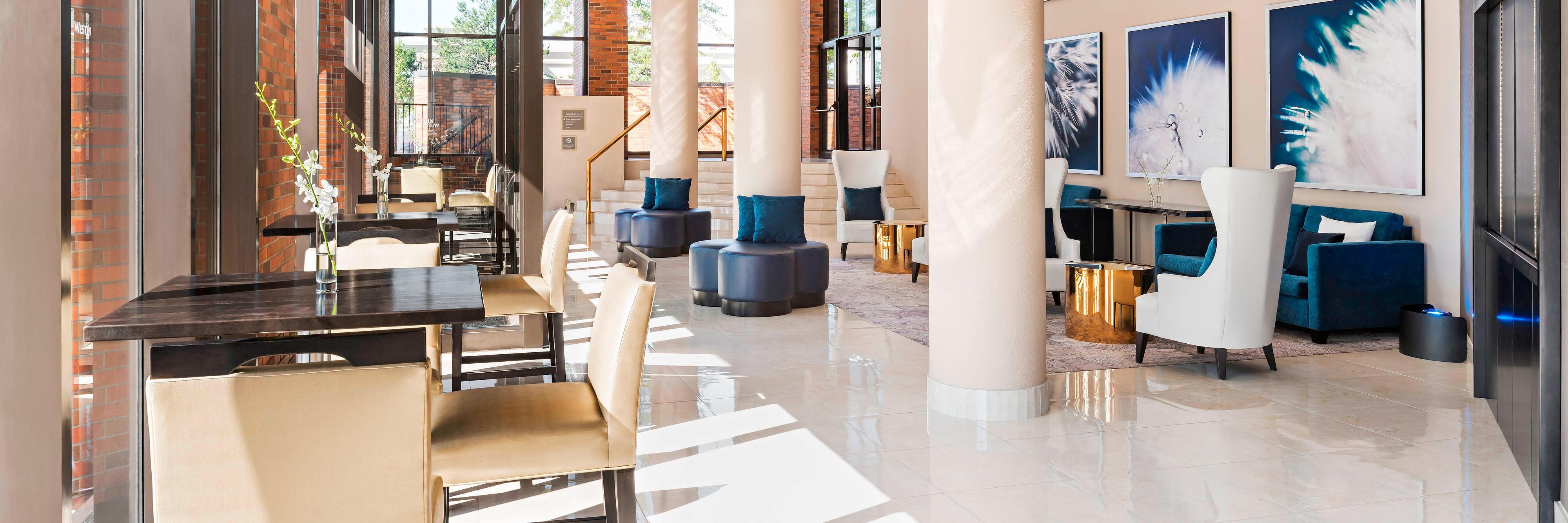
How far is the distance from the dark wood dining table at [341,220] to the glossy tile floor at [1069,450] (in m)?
1.12

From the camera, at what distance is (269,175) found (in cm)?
421

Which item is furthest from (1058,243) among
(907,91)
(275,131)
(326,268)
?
(326,268)

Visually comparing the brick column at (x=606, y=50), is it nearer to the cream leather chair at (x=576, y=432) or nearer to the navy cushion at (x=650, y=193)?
the navy cushion at (x=650, y=193)

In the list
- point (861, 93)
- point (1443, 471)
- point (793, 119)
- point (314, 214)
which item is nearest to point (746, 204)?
point (793, 119)

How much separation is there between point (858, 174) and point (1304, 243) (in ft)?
16.9

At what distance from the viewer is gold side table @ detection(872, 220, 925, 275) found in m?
9.45

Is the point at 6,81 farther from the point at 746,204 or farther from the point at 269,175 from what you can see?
the point at 746,204

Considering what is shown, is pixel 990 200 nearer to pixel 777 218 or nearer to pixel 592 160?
pixel 777 218

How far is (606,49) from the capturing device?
17.3 m

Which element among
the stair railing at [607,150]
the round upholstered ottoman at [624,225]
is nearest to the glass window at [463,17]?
the round upholstered ottoman at [624,225]

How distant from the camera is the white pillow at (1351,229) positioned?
6762 mm

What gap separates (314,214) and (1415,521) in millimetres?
4423

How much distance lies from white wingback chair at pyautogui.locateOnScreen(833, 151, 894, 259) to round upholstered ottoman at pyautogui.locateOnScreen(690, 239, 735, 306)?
3.12 metres

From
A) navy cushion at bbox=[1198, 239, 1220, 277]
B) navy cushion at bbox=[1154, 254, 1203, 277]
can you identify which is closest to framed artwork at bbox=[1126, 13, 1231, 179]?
navy cushion at bbox=[1154, 254, 1203, 277]
